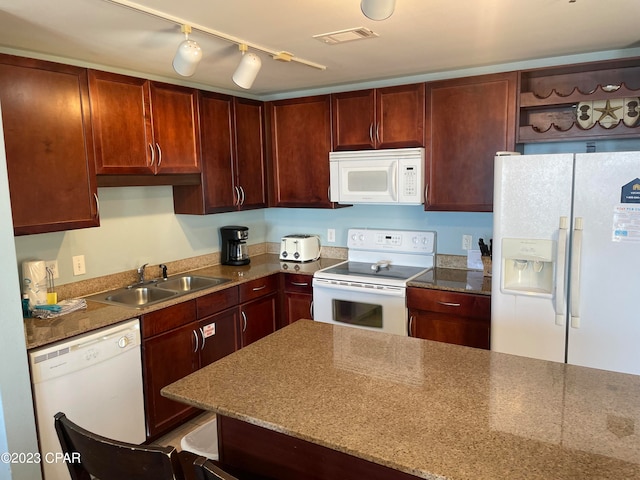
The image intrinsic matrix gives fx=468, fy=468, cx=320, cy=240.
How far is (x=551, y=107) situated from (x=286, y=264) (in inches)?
87.5

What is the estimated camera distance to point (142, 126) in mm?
2918

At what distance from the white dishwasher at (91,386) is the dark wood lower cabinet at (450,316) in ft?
5.69

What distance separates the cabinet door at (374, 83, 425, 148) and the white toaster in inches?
40.6

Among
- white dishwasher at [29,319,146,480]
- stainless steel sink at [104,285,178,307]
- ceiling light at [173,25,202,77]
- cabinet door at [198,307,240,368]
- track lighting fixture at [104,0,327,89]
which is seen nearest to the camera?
track lighting fixture at [104,0,327,89]

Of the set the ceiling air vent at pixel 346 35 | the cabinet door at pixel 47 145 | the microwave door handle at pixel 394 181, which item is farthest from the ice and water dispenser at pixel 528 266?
the cabinet door at pixel 47 145

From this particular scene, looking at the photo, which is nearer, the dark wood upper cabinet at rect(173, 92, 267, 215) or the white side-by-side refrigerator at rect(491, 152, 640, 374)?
the white side-by-side refrigerator at rect(491, 152, 640, 374)

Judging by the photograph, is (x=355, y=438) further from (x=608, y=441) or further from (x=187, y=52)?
(x=187, y=52)

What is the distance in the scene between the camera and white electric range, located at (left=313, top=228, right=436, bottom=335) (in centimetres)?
316

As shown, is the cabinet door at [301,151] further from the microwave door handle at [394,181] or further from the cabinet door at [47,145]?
the cabinet door at [47,145]

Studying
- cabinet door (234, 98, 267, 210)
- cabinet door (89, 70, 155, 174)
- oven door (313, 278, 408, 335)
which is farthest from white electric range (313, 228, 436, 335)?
cabinet door (89, 70, 155, 174)

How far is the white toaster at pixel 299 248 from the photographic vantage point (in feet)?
12.8

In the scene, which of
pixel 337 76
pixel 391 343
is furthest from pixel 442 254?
pixel 391 343

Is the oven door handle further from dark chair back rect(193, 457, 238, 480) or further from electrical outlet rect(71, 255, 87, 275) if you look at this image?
dark chair back rect(193, 457, 238, 480)

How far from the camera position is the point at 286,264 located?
3.85 meters
